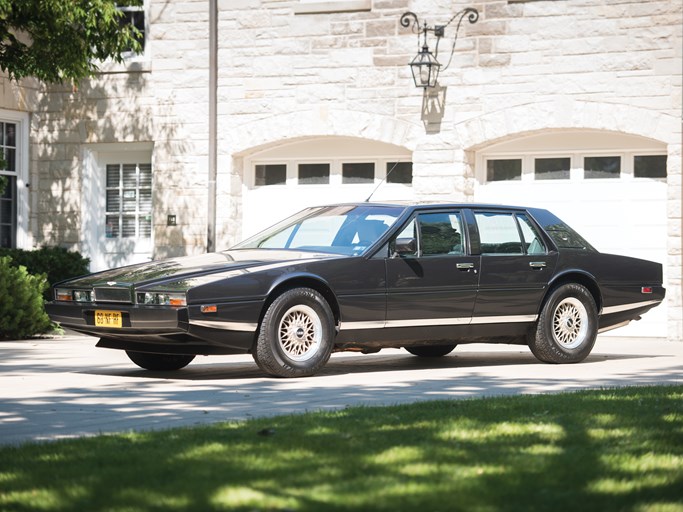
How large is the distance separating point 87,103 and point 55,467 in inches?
574

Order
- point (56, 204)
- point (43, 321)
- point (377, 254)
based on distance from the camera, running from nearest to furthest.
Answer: point (377, 254) < point (43, 321) < point (56, 204)

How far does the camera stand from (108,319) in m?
10.5

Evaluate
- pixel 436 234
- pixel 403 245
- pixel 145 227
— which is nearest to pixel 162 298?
pixel 403 245

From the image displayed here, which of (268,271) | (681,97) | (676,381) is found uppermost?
(681,97)

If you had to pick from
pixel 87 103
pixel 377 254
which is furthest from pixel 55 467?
pixel 87 103

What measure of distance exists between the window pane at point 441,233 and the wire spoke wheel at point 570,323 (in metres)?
1.22

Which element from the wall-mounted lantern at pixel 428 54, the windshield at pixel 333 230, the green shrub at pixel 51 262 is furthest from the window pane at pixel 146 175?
the windshield at pixel 333 230

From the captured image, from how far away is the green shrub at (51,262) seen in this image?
18094mm

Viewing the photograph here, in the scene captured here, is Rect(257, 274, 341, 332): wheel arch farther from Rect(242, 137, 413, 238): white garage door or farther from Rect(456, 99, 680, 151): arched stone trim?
Rect(242, 137, 413, 238): white garage door

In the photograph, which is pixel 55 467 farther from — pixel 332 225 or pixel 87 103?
pixel 87 103

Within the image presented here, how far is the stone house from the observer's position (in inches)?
674

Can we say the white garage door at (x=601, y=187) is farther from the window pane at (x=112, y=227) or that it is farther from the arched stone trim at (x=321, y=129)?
the window pane at (x=112, y=227)

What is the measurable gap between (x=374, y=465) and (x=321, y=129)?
507 inches

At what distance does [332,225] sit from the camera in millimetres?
11633
